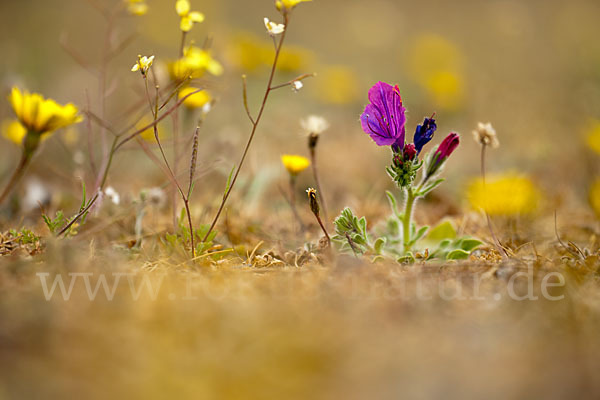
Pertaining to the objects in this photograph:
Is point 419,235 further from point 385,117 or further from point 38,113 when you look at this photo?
point 38,113

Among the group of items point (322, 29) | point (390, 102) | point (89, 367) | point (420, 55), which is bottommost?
point (89, 367)

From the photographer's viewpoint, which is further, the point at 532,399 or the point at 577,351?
the point at 577,351

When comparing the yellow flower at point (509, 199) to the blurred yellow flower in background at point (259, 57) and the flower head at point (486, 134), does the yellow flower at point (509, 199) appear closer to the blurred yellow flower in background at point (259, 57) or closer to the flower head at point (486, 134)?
the flower head at point (486, 134)

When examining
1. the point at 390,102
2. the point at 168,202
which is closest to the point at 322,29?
the point at 168,202

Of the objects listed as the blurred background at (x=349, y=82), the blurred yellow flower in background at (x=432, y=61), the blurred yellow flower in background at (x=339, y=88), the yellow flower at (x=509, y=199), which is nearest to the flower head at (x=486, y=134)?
the yellow flower at (x=509, y=199)

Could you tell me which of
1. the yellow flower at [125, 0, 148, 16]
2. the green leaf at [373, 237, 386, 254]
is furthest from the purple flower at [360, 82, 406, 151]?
the yellow flower at [125, 0, 148, 16]

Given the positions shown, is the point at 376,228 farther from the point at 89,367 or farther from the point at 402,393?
the point at 89,367
